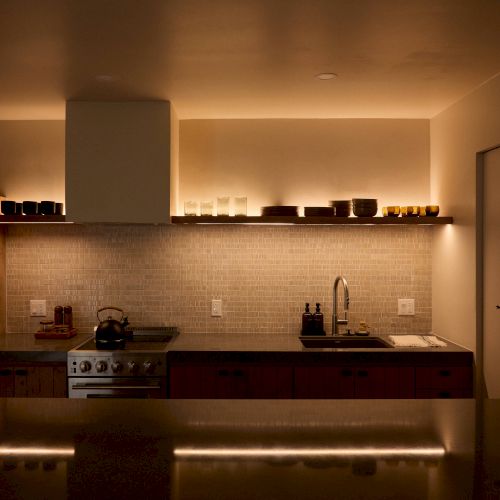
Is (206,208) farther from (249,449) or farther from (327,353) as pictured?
(249,449)

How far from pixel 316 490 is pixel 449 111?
120 inches

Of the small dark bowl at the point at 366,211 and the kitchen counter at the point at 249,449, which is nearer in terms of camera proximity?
the kitchen counter at the point at 249,449

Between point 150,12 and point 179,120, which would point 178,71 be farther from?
point 179,120

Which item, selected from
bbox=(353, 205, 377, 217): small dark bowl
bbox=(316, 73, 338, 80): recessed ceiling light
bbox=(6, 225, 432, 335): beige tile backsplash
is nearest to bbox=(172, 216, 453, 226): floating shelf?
bbox=(353, 205, 377, 217): small dark bowl

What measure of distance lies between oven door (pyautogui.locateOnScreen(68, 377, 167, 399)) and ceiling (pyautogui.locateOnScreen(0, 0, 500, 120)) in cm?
171

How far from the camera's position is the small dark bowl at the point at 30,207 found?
370 centimetres

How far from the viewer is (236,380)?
3.41m

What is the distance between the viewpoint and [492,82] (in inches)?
120

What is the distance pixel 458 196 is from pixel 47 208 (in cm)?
266

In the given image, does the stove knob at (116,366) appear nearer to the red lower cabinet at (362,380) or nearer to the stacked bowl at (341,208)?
the red lower cabinet at (362,380)

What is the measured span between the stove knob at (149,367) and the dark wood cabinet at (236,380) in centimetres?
15

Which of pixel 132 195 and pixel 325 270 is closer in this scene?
pixel 132 195

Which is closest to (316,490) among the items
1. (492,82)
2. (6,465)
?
(6,465)

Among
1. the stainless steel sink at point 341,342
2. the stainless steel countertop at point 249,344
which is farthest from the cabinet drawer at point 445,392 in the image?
the stainless steel sink at point 341,342
